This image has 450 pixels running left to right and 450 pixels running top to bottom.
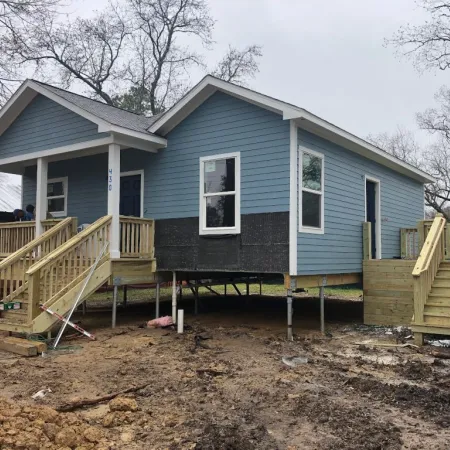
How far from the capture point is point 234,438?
4.13 metres

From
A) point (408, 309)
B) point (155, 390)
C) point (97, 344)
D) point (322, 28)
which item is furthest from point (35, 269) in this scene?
point (322, 28)

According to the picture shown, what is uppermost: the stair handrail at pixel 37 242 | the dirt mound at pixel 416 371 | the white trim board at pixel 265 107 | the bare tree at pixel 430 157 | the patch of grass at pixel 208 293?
the bare tree at pixel 430 157

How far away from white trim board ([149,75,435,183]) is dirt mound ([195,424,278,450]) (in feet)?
19.0

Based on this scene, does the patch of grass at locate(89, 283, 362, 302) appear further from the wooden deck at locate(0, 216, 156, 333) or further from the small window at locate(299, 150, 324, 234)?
the small window at locate(299, 150, 324, 234)

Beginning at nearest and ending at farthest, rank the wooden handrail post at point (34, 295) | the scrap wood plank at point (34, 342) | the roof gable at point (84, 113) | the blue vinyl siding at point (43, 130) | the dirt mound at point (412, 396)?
the dirt mound at point (412, 396) < the scrap wood plank at point (34, 342) < the wooden handrail post at point (34, 295) < the roof gable at point (84, 113) < the blue vinyl siding at point (43, 130)

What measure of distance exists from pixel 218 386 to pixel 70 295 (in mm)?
3952

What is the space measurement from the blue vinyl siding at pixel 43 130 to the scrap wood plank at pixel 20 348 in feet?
A: 14.6

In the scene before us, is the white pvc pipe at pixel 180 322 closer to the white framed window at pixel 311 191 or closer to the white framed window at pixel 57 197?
the white framed window at pixel 311 191

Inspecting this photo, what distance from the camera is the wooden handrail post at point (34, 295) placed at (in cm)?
805

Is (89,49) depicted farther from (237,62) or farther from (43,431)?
(43,431)

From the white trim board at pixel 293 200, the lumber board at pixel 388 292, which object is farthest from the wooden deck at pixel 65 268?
the lumber board at pixel 388 292

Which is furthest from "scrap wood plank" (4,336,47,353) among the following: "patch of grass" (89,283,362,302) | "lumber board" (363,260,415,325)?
"patch of grass" (89,283,362,302)

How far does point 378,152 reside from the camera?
38.4 ft

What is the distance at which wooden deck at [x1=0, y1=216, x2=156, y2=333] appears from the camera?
8.22 metres
